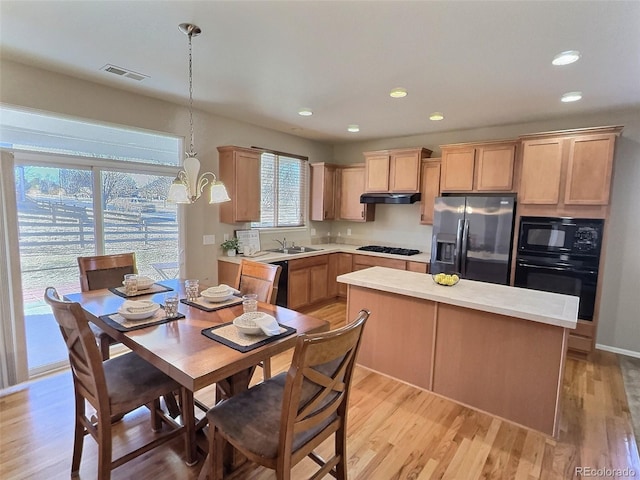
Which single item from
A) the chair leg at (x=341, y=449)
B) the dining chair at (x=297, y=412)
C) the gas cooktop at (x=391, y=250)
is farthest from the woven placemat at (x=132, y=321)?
the gas cooktop at (x=391, y=250)

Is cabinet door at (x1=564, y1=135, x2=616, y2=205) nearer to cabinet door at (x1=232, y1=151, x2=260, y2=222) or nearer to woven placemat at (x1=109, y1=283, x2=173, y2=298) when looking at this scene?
cabinet door at (x1=232, y1=151, x2=260, y2=222)

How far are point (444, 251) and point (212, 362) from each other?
3.52 m

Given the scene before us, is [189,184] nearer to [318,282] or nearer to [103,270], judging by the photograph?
[103,270]

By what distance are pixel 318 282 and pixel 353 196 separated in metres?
1.59

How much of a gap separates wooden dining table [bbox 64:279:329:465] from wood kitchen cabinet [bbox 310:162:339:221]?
3.39 m

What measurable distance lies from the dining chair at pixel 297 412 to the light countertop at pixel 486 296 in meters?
1.22

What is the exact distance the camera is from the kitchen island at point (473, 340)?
2227 millimetres

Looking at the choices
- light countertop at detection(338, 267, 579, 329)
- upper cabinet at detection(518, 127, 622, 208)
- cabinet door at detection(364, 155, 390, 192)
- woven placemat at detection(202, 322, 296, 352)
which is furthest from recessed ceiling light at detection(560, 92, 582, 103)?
woven placemat at detection(202, 322, 296, 352)

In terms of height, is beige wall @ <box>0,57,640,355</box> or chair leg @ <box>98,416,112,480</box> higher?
beige wall @ <box>0,57,640,355</box>

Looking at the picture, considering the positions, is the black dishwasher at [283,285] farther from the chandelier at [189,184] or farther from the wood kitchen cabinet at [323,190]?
the chandelier at [189,184]

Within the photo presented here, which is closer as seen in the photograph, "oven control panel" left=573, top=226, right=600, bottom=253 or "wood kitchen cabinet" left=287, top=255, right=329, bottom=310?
"oven control panel" left=573, top=226, right=600, bottom=253

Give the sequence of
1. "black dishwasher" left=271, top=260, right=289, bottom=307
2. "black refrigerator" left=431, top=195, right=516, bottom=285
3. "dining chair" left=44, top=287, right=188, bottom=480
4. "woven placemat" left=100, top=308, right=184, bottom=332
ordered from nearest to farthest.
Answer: "dining chair" left=44, top=287, right=188, bottom=480, "woven placemat" left=100, top=308, right=184, bottom=332, "black refrigerator" left=431, top=195, right=516, bottom=285, "black dishwasher" left=271, top=260, right=289, bottom=307

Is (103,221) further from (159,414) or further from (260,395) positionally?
(260,395)

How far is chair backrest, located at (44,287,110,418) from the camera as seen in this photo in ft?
4.96
